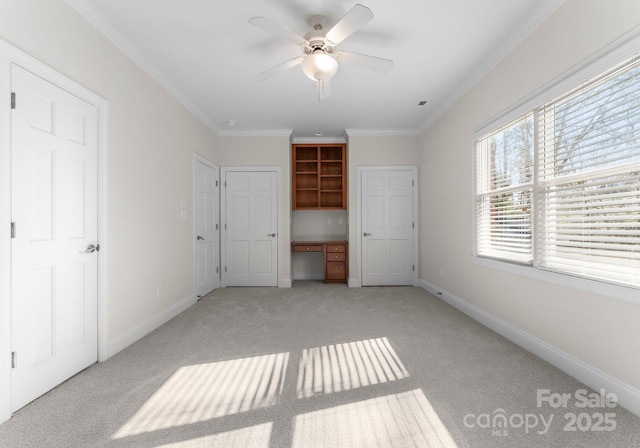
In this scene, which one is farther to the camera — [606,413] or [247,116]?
[247,116]

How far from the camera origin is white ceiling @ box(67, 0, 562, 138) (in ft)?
7.45

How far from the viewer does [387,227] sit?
525cm

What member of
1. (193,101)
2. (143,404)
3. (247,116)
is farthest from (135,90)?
(143,404)

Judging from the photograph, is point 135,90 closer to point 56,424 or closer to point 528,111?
point 56,424

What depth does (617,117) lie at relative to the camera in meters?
1.82

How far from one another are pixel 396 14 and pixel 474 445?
2.86 metres

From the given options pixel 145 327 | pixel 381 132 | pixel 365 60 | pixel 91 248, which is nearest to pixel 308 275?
pixel 381 132

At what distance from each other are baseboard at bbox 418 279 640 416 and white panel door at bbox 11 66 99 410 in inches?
138

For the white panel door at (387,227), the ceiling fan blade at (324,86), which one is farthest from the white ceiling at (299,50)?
the white panel door at (387,227)

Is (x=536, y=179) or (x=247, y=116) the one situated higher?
(x=247, y=116)

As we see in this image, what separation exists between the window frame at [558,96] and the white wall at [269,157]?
3025mm

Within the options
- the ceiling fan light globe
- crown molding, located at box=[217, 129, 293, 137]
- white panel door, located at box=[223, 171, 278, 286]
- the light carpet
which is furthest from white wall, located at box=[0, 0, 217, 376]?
the ceiling fan light globe

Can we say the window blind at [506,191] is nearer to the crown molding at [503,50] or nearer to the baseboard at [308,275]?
the crown molding at [503,50]

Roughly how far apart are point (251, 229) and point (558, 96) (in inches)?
172
